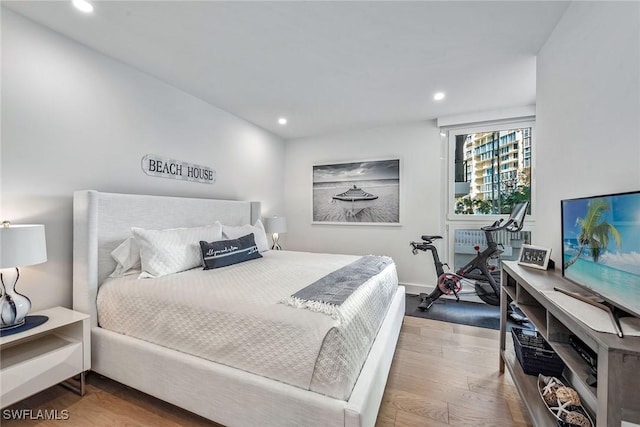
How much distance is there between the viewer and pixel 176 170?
2.90 meters

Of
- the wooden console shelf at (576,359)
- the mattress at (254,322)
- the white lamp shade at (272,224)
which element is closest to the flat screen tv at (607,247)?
the wooden console shelf at (576,359)

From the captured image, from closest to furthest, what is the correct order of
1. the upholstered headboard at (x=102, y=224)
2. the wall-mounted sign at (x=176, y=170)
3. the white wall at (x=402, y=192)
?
the upholstered headboard at (x=102, y=224)
the wall-mounted sign at (x=176, y=170)
the white wall at (x=402, y=192)

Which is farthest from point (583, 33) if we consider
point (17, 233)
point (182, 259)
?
point (17, 233)

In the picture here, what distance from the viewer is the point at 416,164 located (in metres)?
4.02

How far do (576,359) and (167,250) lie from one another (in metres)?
2.60

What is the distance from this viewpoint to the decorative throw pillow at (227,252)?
2383 millimetres

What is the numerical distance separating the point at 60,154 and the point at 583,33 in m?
3.58

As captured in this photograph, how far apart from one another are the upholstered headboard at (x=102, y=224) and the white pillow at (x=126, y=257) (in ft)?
0.16

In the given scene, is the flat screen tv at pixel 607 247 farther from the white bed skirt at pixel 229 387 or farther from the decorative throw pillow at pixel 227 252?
the decorative throw pillow at pixel 227 252

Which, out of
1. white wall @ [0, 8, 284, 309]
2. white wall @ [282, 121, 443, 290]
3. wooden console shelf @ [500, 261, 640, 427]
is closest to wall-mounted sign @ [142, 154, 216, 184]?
white wall @ [0, 8, 284, 309]

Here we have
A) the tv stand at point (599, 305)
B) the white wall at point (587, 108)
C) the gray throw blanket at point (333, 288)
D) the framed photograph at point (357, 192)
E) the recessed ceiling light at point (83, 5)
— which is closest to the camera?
the tv stand at point (599, 305)

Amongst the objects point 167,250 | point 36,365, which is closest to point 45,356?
point 36,365

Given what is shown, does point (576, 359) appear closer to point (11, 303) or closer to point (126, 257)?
point (126, 257)

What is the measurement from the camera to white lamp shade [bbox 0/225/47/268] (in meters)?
1.49
